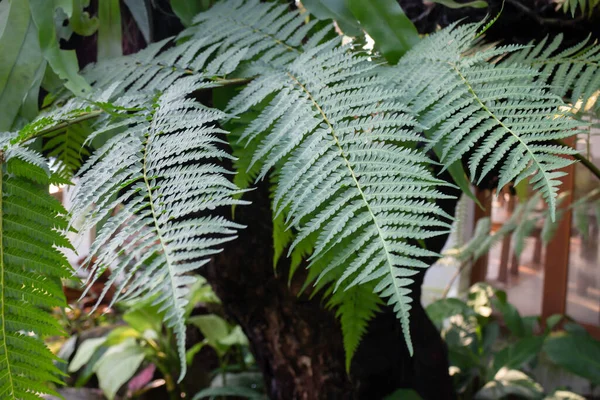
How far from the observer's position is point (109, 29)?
65cm

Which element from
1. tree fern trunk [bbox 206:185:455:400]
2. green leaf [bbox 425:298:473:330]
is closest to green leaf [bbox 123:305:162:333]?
tree fern trunk [bbox 206:185:455:400]

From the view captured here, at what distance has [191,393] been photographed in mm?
1648

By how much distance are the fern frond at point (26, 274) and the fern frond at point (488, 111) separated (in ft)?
0.93

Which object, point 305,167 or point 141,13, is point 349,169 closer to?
point 305,167

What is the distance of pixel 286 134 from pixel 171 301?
0.56 ft

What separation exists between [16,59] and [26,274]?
31 cm

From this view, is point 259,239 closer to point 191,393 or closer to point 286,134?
point 286,134

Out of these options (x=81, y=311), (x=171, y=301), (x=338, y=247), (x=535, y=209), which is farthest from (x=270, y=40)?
(x=81, y=311)

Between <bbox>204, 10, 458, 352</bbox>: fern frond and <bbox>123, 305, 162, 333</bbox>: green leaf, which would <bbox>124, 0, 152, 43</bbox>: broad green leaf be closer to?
<bbox>204, 10, 458, 352</bbox>: fern frond

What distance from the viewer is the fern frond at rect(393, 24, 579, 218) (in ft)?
1.05

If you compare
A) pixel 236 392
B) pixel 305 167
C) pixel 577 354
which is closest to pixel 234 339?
pixel 236 392

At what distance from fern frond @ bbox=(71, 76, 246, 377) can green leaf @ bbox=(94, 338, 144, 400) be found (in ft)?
4.25

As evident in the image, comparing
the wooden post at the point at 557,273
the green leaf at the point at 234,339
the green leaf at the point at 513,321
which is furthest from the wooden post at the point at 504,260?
the green leaf at the point at 234,339

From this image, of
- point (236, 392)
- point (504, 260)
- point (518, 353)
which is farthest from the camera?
point (504, 260)
